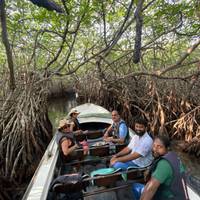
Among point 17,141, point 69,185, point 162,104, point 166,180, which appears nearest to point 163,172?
point 166,180

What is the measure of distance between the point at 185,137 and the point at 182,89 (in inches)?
69.7

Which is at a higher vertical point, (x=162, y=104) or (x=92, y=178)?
(x=162, y=104)

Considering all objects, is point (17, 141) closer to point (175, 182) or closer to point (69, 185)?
point (69, 185)

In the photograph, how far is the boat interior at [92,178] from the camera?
238 cm

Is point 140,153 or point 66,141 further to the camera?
point 66,141

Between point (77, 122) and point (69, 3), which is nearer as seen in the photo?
point (69, 3)

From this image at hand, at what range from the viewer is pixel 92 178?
243cm

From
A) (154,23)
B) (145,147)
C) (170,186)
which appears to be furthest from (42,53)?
(170,186)

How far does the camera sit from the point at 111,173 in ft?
8.41

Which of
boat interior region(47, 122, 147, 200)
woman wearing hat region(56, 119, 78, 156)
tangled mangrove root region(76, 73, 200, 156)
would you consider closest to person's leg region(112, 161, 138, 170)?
boat interior region(47, 122, 147, 200)

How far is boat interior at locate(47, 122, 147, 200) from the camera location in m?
2.38

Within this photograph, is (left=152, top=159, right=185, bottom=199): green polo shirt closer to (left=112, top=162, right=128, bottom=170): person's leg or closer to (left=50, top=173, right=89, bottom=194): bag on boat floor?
(left=50, top=173, right=89, bottom=194): bag on boat floor

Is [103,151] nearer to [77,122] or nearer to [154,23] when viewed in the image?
[77,122]

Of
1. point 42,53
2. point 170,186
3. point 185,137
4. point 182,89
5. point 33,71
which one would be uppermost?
point 42,53
